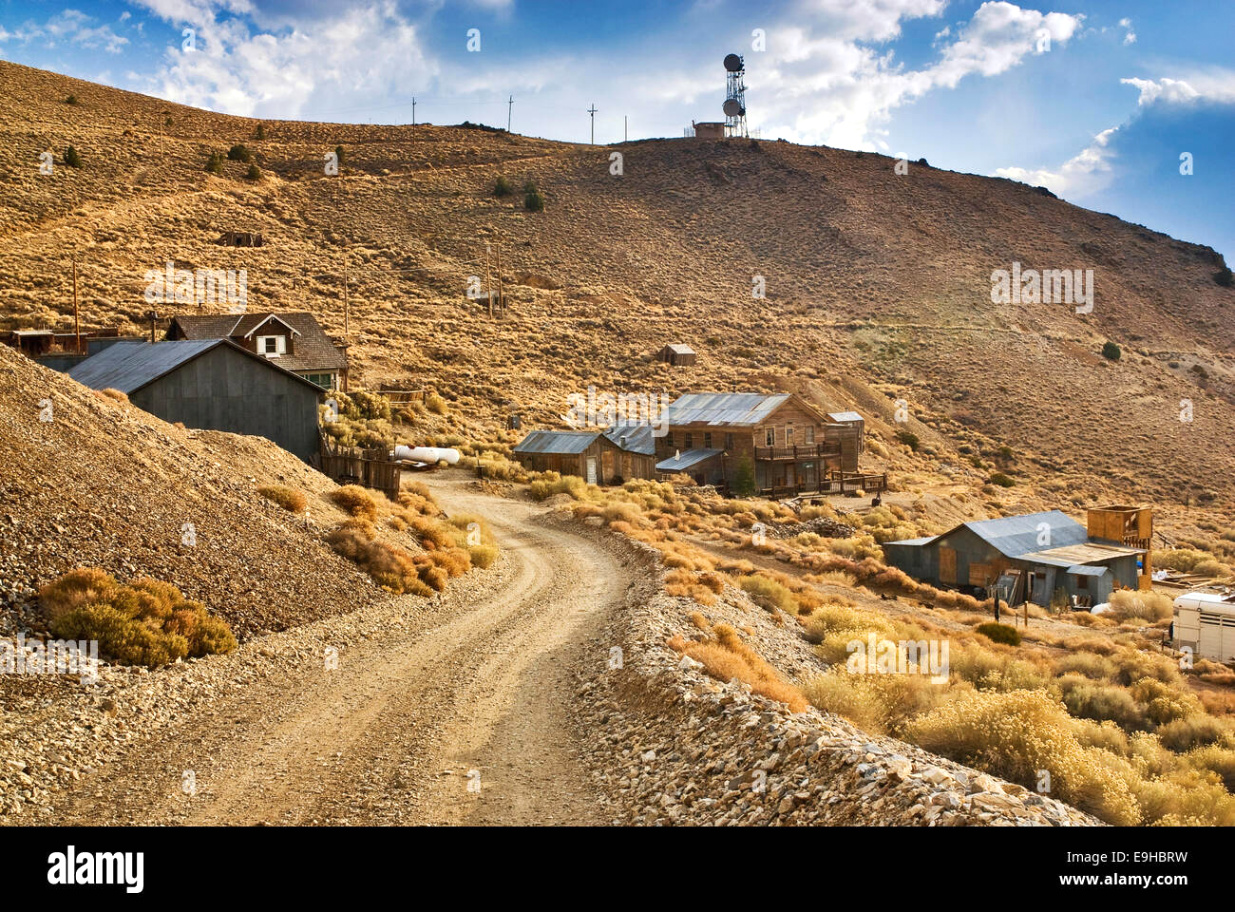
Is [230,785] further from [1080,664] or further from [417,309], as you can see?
[417,309]

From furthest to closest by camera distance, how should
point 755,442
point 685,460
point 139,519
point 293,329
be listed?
point 293,329, point 685,460, point 755,442, point 139,519

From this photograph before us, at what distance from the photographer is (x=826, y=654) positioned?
1952 cm

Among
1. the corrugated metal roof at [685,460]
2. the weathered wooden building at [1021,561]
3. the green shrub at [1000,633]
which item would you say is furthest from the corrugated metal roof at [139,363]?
the weathered wooden building at [1021,561]

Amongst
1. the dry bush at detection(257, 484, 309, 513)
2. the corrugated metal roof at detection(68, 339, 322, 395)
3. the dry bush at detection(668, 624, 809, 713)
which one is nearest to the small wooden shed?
the corrugated metal roof at detection(68, 339, 322, 395)

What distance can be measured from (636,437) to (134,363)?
87.0 feet

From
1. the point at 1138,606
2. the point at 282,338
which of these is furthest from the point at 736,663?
the point at 282,338

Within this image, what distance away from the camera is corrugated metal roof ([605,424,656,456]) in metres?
50.6

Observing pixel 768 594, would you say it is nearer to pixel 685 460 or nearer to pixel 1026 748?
pixel 1026 748

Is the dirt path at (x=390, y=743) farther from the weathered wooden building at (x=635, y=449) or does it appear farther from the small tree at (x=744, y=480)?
the weathered wooden building at (x=635, y=449)

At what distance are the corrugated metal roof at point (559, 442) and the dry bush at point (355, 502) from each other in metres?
21.8

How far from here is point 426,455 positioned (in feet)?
145
